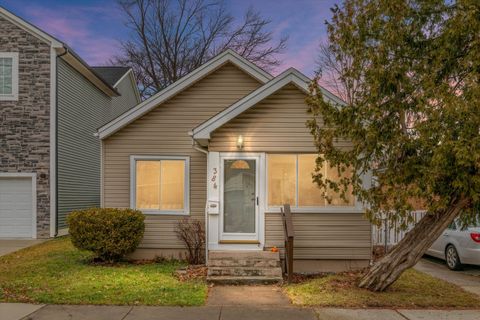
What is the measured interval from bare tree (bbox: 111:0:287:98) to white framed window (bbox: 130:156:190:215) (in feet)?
64.5

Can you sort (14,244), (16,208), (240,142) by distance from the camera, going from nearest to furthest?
1. (240,142)
2. (14,244)
3. (16,208)

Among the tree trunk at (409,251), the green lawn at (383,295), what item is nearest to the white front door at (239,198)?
the green lawn at (383,295)

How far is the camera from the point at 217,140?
9969 millimetres

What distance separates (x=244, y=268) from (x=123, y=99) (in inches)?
695

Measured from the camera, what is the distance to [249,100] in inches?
380

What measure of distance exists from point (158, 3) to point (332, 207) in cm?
2710

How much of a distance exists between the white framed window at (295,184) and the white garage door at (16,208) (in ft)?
30.2

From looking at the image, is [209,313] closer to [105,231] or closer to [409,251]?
[409,251]

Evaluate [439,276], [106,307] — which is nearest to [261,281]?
[106,307]

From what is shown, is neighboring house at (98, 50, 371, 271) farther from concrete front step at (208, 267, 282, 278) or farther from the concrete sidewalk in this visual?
the concrete sidewalk

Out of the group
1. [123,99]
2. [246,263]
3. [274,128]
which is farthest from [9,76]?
[246,263]

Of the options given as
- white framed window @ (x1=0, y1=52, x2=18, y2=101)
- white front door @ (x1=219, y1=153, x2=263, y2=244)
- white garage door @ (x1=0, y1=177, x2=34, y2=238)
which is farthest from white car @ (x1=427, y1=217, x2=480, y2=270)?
white framed window @ (x1=0, y1=52, x2=18, y2=101)

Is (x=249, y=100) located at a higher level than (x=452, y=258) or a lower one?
higher

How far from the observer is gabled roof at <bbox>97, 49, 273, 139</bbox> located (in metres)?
11.0
